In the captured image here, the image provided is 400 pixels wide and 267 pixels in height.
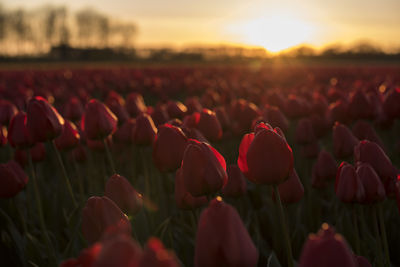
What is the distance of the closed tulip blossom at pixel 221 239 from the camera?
93 centimetres

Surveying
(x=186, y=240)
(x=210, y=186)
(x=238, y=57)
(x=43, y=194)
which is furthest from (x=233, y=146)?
(x=238, y=57)

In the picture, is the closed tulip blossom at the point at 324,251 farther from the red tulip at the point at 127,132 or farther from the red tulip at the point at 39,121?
the red tulip at the point at 127,132

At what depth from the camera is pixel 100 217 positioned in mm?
1252

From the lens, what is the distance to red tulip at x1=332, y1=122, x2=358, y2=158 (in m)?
2.60

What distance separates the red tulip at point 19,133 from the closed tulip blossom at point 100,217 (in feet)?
5.01

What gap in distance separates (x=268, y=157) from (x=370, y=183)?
1.88 feet

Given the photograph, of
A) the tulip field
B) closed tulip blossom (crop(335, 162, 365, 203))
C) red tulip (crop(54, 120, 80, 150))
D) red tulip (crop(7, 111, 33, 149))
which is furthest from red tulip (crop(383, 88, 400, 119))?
red tulip (crop(7, 111, 33, 149))

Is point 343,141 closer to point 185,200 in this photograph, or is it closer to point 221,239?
point 185,200

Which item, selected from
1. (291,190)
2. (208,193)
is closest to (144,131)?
(291,190)

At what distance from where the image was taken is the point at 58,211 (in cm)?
338

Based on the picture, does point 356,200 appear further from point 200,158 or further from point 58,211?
point 58,211

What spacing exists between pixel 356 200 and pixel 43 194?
3.05 metres

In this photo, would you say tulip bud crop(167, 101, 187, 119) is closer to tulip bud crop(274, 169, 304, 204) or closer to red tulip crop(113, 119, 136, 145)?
red tulip crop(113, 119, 136, 145)

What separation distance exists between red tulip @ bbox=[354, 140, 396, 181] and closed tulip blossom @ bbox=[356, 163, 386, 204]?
92mm
